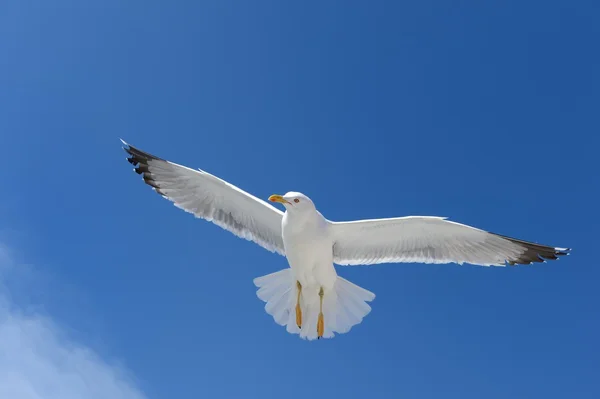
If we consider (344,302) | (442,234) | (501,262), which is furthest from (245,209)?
(501,262)

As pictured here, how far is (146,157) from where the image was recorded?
22.4 feet

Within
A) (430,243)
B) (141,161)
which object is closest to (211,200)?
(141,161)

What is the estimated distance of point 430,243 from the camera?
21.2ft

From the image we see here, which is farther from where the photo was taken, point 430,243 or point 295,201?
point 430,243

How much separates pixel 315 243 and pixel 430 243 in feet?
4.53

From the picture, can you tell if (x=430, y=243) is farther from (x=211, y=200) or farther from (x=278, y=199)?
(x=211, y=200)

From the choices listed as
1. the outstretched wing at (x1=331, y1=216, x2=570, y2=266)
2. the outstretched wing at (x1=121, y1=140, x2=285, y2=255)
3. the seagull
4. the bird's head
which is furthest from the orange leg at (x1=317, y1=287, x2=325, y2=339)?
the bird's head

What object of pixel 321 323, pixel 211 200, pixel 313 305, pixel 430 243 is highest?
pixel 430 243

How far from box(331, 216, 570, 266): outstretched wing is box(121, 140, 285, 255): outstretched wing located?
81cm

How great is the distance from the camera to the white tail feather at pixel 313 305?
248 inches

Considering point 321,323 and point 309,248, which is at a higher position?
point 309,248

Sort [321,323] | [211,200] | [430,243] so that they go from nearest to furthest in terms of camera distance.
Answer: [321,323] → [430,243] → [211,200]

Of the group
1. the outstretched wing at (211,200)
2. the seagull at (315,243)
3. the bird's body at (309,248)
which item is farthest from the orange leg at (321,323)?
the outstretched wing at (211,200)

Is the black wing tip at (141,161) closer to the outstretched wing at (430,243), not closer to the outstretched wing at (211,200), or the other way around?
the outstretched wing at (211,200)
